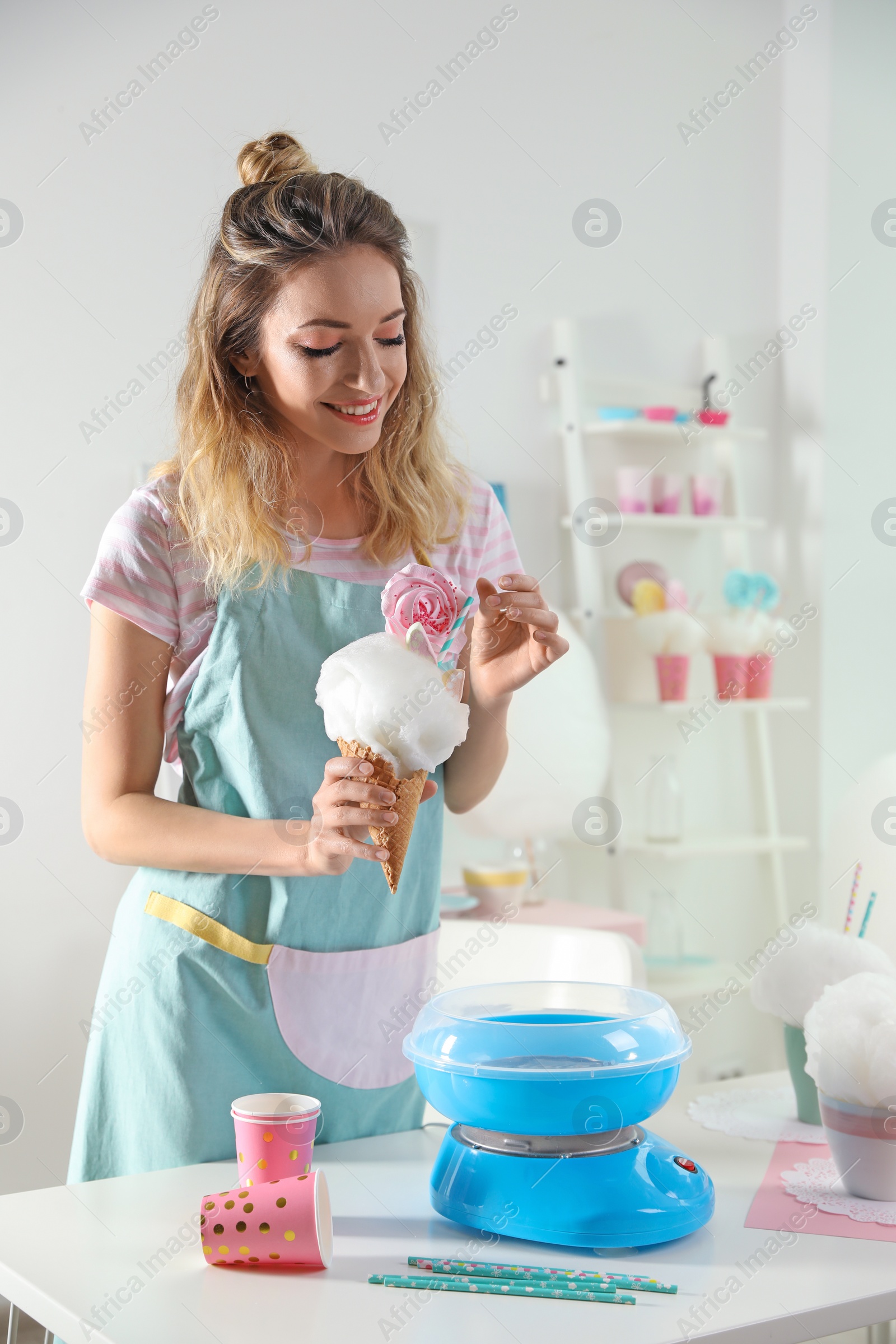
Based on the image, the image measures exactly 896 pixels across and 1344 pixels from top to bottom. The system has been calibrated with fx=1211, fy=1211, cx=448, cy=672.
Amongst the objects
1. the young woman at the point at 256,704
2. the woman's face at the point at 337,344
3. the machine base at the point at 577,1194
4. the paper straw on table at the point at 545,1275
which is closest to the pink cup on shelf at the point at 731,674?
the young woman at the point at 256,704

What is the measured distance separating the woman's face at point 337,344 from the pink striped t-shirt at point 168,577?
0.42ft

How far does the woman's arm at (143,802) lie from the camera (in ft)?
3.76

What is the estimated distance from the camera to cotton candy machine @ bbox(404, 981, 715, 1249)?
94cm

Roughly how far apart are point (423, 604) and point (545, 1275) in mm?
577

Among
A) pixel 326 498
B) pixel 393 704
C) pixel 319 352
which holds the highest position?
pixel 319 352

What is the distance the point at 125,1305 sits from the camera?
0.85 meters

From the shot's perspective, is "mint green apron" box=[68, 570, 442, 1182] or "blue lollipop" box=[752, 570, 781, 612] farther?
"blue lollipop" box=[752, 570, 781, 612]

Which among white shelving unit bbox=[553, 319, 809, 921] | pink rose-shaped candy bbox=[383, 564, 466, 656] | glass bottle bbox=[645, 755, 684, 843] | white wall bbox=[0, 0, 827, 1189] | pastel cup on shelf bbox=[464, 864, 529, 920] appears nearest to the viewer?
pink rose-shaped candy bbox=[383, 564, 466, 656]

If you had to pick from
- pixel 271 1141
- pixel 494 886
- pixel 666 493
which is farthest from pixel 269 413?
pixel 666 493

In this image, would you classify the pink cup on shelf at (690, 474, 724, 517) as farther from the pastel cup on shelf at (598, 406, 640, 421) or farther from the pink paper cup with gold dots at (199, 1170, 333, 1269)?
the pink paper cup with gold dots at (199, 1170, 333, 1269)

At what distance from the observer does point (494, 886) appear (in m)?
2.57

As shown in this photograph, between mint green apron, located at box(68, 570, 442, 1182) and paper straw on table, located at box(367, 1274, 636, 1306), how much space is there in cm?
34

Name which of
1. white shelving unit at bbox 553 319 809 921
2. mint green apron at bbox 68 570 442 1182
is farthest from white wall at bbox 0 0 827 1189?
mint green apron at bbox 68 570 442 1182

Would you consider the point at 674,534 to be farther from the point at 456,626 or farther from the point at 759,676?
the point at 456,626
